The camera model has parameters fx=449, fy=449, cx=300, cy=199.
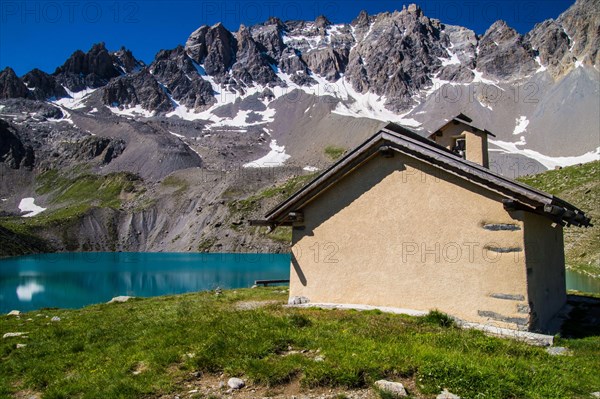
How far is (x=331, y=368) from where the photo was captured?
7.89 meters

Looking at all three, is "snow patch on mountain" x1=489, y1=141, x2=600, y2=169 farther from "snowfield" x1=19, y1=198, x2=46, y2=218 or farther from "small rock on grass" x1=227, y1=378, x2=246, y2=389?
"snowfield" x1=19, y1=198, x2=46, y2=218

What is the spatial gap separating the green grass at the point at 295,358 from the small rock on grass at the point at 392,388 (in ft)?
1.03

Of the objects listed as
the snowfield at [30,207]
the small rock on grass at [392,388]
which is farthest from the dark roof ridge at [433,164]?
the snowfield at [30,207]

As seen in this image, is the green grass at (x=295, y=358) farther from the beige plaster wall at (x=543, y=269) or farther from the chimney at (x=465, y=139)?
the chimney at (x=465, y=139)

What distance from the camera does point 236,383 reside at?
7.73m

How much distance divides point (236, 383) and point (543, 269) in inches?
457

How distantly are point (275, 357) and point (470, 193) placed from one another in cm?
795

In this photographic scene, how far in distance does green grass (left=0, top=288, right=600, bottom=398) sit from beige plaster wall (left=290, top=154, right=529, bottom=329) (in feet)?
5.58

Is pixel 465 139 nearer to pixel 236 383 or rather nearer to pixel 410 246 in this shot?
pixel 410 246

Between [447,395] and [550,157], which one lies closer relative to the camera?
[447,395]

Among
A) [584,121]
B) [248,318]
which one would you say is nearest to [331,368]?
[248,318]

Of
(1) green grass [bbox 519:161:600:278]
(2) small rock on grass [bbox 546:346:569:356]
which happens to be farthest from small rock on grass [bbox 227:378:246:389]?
(1) green grass [bbox 519:161:600:278]

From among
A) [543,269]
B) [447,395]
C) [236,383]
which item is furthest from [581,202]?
[236,383]

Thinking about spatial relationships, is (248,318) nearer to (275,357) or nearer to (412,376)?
(275,357)
